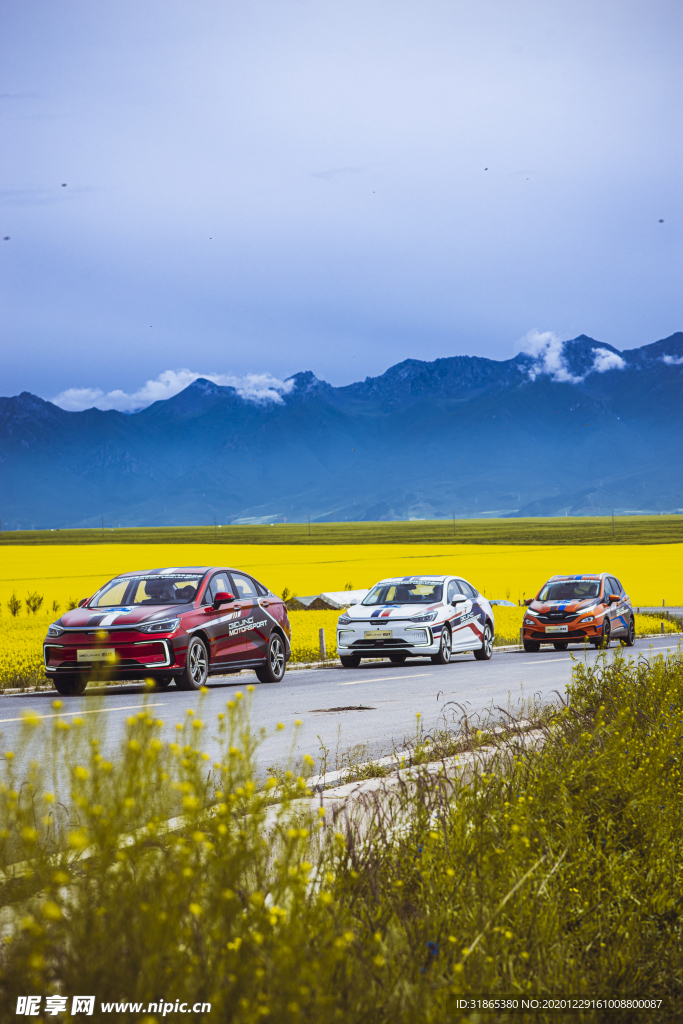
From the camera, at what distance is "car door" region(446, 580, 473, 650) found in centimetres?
2102

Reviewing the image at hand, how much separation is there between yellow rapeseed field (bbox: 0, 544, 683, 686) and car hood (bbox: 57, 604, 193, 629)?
7.16 feet

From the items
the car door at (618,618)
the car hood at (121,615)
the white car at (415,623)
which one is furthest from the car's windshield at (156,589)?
the car door at (618,618)

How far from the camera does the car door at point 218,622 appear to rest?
1561 cm

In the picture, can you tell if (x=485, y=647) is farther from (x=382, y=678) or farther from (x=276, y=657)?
(x=276, y=657)

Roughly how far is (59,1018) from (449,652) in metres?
18.6

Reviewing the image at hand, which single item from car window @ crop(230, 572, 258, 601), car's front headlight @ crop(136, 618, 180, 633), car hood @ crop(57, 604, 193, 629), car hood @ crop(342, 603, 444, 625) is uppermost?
car window @ crop(230, 572, 258, 601)

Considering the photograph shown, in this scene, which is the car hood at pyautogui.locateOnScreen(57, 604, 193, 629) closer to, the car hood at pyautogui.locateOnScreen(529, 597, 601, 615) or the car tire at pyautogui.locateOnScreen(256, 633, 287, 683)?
the car tire at pyautogui.locateOnScreen(256, 633, 287, 683)

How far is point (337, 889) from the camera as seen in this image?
369 centimetres

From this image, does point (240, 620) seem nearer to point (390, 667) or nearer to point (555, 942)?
point (390, 667)

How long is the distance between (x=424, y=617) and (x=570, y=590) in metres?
7.06

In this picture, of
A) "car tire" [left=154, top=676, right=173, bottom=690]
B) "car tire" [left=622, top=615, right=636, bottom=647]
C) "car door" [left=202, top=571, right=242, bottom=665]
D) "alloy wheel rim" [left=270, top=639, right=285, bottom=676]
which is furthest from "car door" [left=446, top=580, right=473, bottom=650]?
"car tire" [left=154, top=676, right=173, bottom=690]

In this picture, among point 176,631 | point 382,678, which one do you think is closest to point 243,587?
point 176,631

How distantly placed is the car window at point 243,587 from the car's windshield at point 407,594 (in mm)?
3880

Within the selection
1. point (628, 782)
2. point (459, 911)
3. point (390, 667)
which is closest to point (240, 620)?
point (390, 667)
